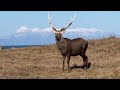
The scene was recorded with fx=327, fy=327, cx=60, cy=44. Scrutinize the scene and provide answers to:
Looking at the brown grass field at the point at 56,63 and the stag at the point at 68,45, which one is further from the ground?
the stag at the point at 68,45

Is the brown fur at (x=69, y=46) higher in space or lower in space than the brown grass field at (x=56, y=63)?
higher

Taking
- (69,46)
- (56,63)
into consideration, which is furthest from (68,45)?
(56,63)

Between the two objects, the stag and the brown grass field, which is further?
the stag

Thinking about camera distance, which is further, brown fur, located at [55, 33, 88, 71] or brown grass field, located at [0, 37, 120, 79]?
brown fur, located at [55, 33, 88, 71]

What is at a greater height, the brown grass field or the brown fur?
the brown fur

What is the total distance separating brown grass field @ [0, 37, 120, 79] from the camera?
12547 millimetres

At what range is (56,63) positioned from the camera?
1727 cm

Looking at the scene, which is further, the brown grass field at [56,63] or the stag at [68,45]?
the stag at [68,45]

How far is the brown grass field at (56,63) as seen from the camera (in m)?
12.5

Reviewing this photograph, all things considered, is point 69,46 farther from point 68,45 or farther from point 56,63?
point 56,63

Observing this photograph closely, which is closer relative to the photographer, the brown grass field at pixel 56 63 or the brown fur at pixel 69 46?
the brown grass field at pixel 56 63
